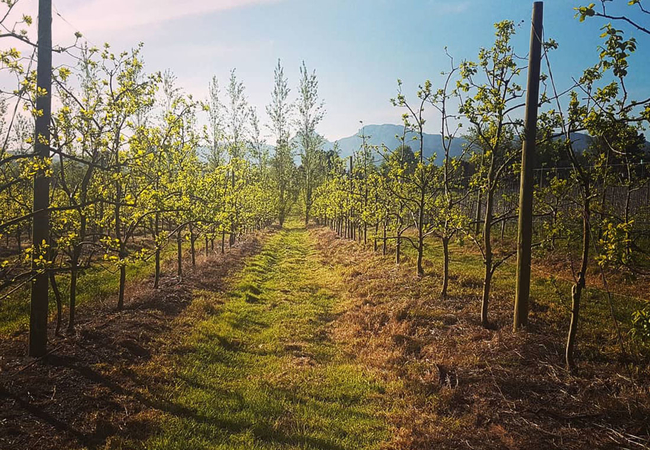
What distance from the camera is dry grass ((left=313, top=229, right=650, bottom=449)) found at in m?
5.18

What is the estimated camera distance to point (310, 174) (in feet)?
166

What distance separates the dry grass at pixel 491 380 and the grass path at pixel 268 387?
0.67 metres

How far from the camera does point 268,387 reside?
729 centimetres

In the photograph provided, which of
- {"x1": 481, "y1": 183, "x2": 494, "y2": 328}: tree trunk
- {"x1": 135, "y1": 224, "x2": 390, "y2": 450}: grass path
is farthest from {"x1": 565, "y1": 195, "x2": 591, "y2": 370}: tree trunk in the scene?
{"x1": 135, "y1": 224, "x2": 390, "y2": 450}: grass path

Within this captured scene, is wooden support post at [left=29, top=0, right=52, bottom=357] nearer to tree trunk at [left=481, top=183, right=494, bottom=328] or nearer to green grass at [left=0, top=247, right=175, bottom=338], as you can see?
green grass at [left=0, top=247, right=175, bottom=338]

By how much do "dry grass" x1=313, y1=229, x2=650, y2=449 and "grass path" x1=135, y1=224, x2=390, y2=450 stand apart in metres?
0.67

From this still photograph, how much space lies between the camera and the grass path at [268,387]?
5668 millimetres

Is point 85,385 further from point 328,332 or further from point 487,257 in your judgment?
point 487,257

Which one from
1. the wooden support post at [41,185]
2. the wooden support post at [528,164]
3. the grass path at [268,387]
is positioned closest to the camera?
the grass path at [268,387]

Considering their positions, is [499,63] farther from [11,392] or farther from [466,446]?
[11,392]

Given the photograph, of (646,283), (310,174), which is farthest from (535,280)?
(310,174)

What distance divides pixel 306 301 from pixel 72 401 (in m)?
8.63

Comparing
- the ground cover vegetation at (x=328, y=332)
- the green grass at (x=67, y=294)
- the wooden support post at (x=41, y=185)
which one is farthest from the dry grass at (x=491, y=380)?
the wooden support post at (x=41, y=185)

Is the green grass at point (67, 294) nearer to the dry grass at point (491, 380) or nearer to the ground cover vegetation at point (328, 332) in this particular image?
the ground cover vegetation at point (328, 332)
